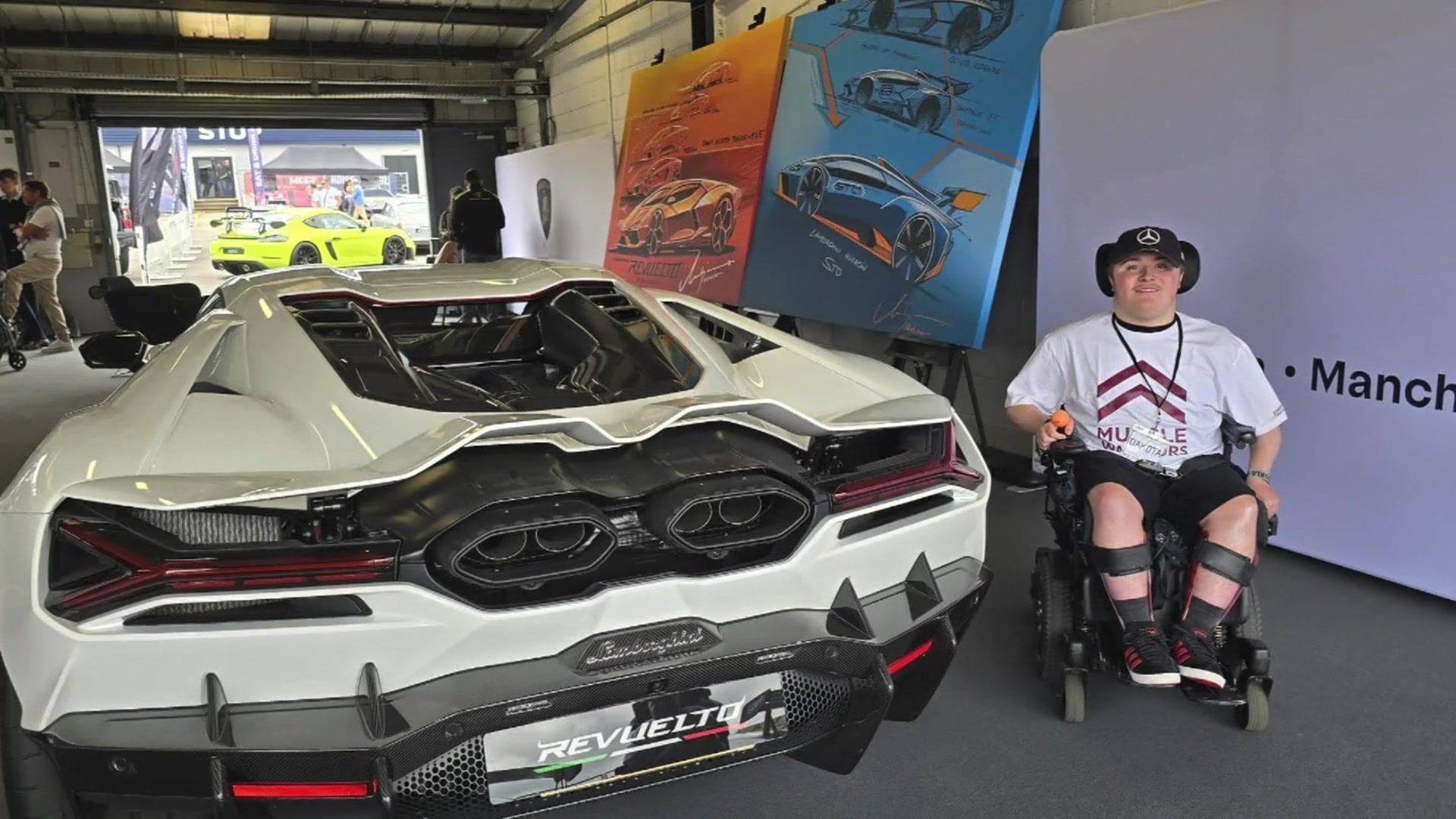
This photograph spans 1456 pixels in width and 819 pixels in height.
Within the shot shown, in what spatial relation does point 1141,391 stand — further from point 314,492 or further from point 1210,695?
point 314,492

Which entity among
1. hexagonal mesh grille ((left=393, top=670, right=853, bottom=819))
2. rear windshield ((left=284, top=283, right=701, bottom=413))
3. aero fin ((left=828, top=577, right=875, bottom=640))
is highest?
rear windshield ((left=284, top=283, right=701, bottom=413))

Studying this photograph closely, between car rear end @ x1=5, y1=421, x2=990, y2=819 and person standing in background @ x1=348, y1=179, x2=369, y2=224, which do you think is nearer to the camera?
car rear end @ x1=5, y1=421, x2=990, y2=819

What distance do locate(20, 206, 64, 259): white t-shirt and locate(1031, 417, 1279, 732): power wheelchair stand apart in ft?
32.7

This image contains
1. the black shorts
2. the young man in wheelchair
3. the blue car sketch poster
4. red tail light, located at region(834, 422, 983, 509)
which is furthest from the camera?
the blue car sketch poster

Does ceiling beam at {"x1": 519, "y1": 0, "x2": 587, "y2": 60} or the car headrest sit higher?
ceiling beam at {"x1": 519, "y1": 0, "x2": 587, "y2": 60}

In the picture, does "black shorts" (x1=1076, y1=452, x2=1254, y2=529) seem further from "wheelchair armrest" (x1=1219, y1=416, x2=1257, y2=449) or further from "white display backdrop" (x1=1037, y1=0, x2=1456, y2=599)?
"white display backdrop" (x1=1037, y1=0, x2=1456, y2=599)

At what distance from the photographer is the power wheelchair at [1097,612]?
2193 mm

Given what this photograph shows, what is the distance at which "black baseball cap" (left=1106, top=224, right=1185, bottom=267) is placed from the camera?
2.38 metres

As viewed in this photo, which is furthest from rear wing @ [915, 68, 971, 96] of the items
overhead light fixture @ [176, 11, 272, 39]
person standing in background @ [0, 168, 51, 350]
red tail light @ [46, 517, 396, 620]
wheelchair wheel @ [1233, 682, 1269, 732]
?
overhead light fixture @ [176, 11, 272, 39]

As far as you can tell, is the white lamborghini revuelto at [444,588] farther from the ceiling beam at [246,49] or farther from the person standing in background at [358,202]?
the person standing in background at [358,202]

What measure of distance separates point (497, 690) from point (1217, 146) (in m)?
3.09

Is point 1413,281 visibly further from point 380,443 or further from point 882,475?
point 380,443

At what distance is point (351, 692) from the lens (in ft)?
4.36

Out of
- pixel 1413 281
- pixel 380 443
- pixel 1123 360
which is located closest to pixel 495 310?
pixel 380 443
